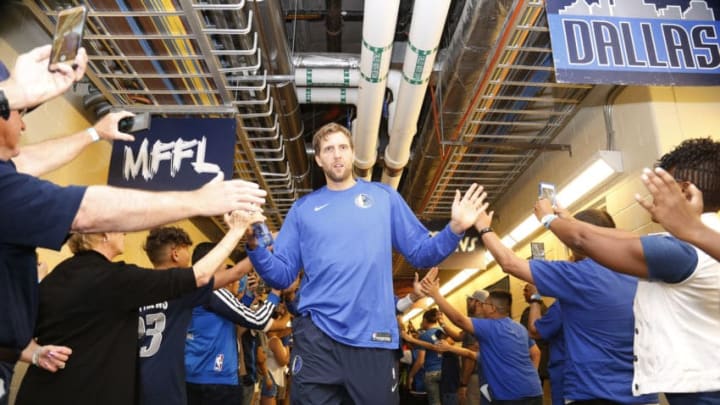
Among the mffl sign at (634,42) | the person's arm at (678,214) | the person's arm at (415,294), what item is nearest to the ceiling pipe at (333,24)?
Answer: the mffl sign at (634,42)

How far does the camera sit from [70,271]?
7.98ft

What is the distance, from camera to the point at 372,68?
4371mm

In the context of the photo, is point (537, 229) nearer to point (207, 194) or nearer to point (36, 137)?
point (36, 137)

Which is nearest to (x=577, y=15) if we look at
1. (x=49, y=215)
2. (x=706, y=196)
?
(x=706, y=196)

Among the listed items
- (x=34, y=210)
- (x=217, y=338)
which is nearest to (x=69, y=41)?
(x=34, y=210)

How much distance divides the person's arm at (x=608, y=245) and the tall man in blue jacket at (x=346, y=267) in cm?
40

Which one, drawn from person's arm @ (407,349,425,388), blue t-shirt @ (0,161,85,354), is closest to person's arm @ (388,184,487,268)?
blue t-shirt @ (0,161,85,354)

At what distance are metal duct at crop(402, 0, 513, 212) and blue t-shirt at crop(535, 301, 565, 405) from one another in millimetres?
2003

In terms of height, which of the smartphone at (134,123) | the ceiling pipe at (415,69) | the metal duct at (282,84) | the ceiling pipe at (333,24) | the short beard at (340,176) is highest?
the ceiling pipe at (333,24)

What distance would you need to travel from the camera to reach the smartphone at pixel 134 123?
2207mm

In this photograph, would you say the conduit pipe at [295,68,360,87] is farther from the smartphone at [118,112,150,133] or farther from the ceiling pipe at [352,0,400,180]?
the smartphone at [118,112,150,133]

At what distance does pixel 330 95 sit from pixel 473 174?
271 centimetres

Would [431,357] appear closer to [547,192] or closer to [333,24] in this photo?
[333,24]

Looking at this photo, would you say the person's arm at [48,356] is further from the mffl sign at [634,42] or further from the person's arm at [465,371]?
the person's arm at [465,371]
